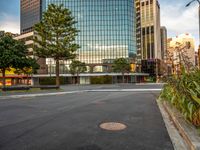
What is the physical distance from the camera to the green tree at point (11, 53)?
2886cm

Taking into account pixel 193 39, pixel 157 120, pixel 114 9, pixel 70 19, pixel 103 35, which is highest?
pixel 114 9

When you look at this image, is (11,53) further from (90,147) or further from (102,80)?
(102,80)

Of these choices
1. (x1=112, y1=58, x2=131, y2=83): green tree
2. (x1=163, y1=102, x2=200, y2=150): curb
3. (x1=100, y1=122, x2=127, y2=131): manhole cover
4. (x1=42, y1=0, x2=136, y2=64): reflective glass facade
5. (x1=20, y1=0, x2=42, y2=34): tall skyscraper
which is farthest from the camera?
(x1=20, y1=0, x2=42, y2=34): tall skyscraper

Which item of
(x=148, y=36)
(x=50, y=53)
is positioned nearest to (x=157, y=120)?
(x=50, y=53)

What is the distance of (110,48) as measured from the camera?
8669 centimetres

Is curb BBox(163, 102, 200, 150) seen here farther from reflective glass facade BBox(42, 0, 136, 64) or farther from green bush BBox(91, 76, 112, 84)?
reflective glass facade BBox(42, 0, 136, 64)

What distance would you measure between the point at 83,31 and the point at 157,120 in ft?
269

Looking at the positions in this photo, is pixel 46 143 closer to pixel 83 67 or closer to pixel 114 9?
pixel 83 67

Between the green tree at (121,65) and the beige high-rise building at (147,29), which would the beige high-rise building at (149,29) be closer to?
the beige high-rise building at (147,29)

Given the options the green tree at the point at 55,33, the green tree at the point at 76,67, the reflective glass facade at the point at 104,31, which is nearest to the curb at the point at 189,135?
the green tree at the point at 55,33

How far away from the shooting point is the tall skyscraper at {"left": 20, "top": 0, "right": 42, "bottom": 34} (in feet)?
358

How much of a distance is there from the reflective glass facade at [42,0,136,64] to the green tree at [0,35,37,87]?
184ft

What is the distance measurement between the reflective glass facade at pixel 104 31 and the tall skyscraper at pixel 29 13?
24278mm

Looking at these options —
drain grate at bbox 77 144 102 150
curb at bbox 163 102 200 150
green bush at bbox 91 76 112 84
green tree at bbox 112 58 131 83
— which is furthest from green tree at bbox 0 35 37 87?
green tree at bbox 112 58 131 83
